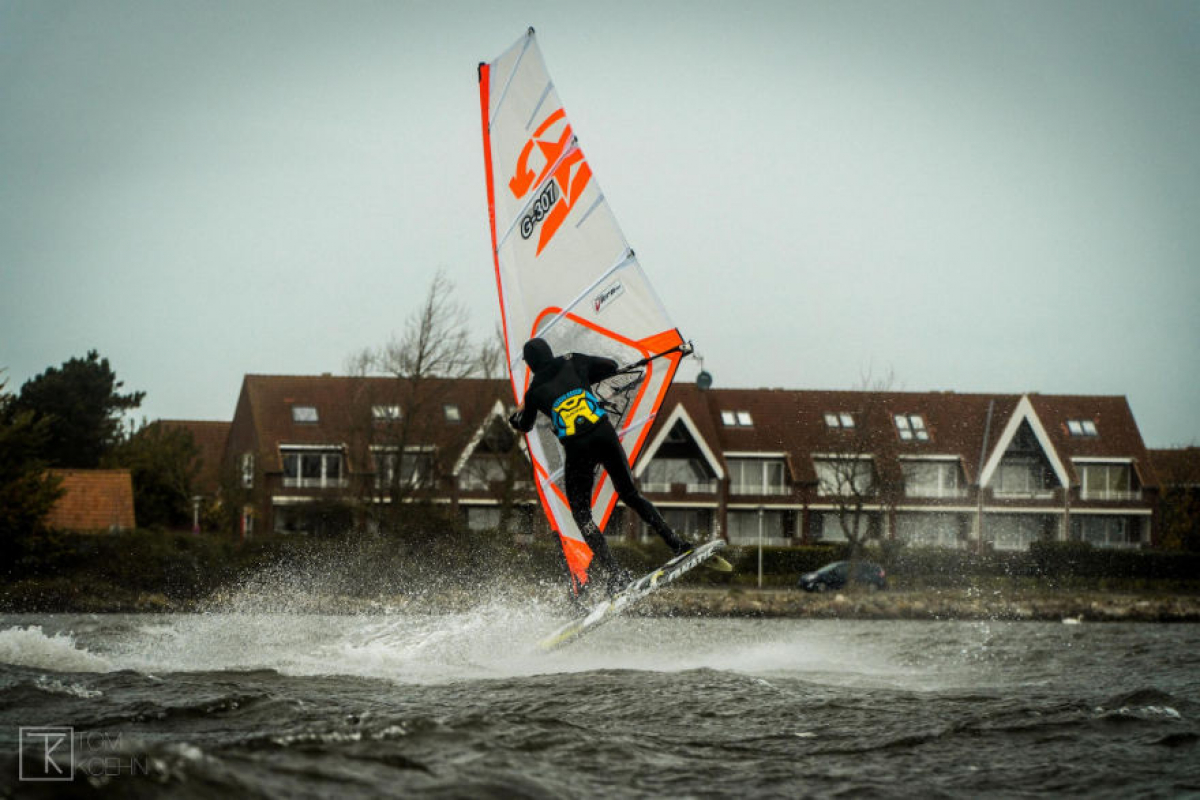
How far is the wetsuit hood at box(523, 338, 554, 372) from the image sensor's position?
901 cm

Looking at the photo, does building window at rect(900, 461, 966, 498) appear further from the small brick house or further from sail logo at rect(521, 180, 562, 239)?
sail logo at rect(521, 180, 562, 239)

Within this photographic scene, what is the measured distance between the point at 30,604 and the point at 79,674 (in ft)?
49.8

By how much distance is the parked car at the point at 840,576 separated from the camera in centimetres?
2898

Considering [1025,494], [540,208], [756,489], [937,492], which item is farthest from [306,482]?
[540,208]

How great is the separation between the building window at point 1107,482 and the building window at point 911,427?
20.5 ft

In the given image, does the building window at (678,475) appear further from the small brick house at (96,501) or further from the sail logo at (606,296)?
the sail logo at (606,296)

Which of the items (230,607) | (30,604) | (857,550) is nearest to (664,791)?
(230,607)

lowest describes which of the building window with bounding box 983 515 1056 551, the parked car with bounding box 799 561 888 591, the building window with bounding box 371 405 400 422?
the parked car with bounding box 799 561 888 591

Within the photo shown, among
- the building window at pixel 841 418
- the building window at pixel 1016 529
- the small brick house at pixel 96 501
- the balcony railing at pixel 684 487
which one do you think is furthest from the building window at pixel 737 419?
the small brick house at pixel 96 501

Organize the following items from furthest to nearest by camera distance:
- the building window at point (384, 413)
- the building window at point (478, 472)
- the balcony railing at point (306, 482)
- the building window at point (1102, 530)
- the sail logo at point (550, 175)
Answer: the building window at point (1102, 530)
the balcony railing at point (306, 482)
the building window at point (478, 472)
the building window at point (384, 413)
the sail logo at point (550, 175)

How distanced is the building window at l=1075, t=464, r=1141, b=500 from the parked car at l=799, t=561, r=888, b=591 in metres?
17.1

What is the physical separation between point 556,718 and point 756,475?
36293 mm

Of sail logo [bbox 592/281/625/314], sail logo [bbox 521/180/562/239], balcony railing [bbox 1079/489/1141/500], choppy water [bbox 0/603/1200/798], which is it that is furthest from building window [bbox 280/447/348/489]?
sail logo [bbox 592/281/625/314]

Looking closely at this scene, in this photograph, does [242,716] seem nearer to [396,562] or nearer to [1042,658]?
[1042,658]
